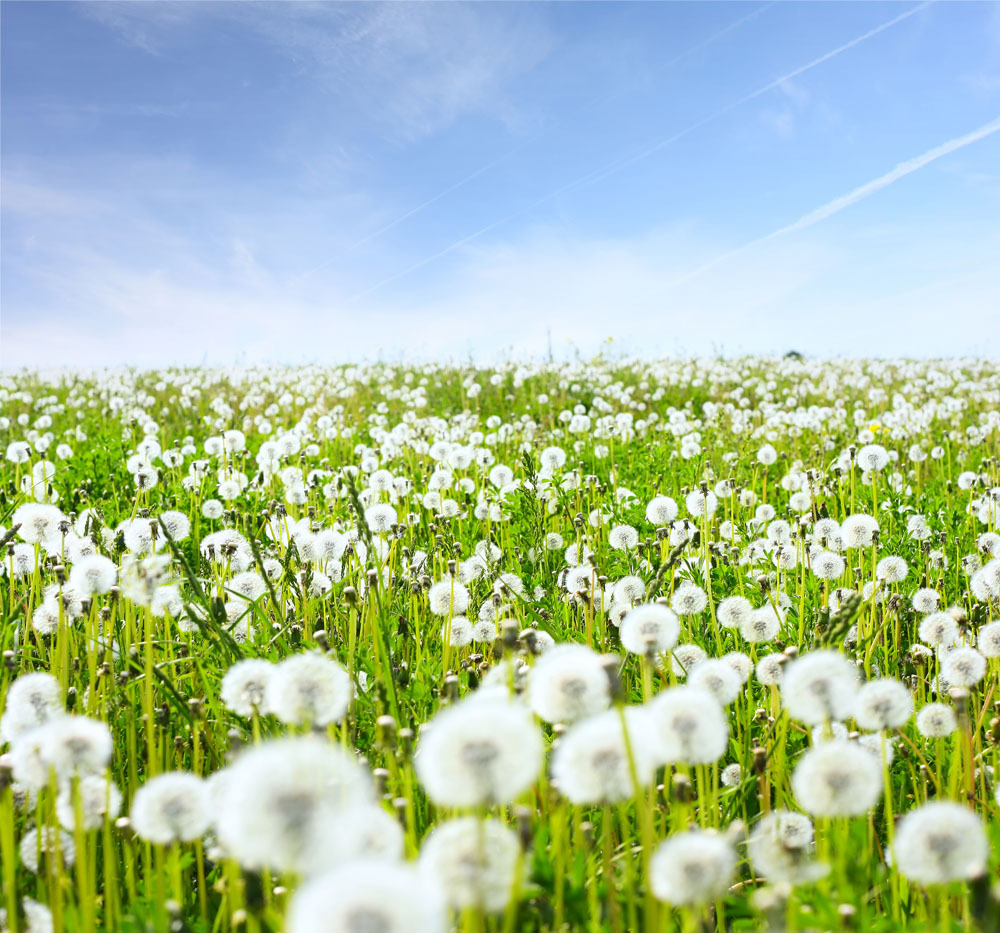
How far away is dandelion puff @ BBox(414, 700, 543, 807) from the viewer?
32.9 inches

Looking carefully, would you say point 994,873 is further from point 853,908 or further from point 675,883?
point 675,883

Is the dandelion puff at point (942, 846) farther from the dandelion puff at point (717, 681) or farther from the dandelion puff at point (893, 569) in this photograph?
the dandelion puff at point (893, 569)

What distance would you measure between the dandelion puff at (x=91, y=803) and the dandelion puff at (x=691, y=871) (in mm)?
1022

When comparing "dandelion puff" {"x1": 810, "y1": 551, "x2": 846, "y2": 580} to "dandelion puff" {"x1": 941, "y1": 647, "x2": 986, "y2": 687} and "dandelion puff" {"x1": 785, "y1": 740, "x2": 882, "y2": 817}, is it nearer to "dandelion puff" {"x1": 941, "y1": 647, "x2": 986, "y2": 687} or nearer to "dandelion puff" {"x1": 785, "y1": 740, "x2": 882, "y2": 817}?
"dandelion puff" {"x1": 941, "y1": 647, "x2": 986, "y2": 687}

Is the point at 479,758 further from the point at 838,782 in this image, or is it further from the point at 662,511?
the point at 662,511

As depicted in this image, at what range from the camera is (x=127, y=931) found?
125 centimetres

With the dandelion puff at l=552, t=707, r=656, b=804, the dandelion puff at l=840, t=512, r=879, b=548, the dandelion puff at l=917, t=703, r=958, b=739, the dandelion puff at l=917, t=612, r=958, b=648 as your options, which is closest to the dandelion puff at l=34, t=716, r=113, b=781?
the dandelion puff at l=552, t=707, r=656, b=804

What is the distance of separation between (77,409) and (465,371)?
703 cm

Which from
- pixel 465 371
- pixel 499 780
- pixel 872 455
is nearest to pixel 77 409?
pixel 465 371

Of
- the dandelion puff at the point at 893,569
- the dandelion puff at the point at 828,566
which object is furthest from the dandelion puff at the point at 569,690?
the dandelion puff at the point at 893,569

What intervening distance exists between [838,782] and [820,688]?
0.54ft

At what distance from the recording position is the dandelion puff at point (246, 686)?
143 centimetres

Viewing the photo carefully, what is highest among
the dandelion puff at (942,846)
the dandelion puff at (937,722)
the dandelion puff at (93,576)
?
the dandelion puff at (93,576)

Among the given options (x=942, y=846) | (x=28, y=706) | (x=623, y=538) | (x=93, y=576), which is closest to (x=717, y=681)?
(x=942, y=846)
